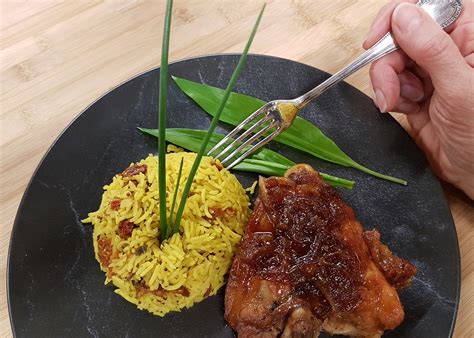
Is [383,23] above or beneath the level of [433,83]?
above

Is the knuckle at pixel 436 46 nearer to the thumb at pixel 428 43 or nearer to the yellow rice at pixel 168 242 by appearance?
A: the thumb at pixel 428 43

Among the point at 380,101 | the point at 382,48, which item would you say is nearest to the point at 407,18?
the point at 382,48

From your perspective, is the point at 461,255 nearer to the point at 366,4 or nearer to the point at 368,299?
the point at 368,299

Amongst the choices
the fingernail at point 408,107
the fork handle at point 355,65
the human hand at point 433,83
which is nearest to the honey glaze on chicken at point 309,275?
the fork handle at point 355,65

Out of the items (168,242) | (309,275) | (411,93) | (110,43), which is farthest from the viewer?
(110,43)

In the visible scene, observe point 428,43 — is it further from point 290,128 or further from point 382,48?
Answer: point 290,128
